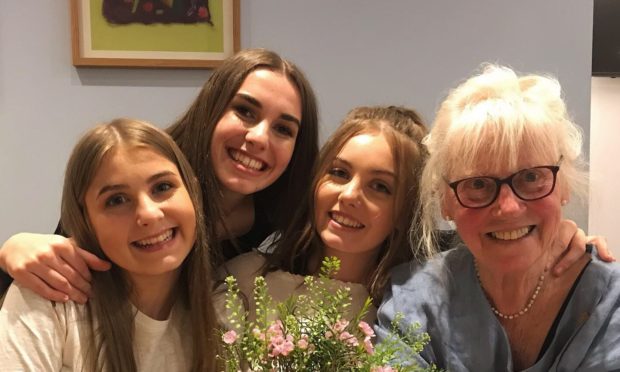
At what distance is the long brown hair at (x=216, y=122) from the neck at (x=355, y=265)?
0.63 feet

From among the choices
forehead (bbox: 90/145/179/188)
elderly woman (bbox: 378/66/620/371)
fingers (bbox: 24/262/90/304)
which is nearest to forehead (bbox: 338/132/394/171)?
elderly woman (bbox: 378/66/620/371)

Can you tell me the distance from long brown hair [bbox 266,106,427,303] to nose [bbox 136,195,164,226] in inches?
16.0

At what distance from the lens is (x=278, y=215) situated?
1.70 m

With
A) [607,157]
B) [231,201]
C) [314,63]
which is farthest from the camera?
[607,157]

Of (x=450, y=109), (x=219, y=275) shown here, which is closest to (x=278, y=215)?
(x=219, y=275)

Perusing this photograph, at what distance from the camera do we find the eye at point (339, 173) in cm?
149

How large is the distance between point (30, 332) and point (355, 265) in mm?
779

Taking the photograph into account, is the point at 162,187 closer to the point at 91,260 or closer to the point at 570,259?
the point at 91,260

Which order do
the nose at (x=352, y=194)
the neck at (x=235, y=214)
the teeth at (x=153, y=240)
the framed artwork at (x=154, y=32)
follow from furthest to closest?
the framed artwork at (x=154, y=32), the neck at (x=235, y=214), the nose at (x=352, y=194), the teeth at (x=153, y=240)

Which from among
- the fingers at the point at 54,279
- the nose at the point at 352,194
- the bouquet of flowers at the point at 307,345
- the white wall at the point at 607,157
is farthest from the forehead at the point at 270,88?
the white wall at the point at 607,157

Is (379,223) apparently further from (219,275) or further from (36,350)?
(36,350)

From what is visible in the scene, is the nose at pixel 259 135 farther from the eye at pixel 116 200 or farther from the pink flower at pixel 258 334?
the pink flower at pixel 258 334

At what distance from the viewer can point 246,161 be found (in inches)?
60.5

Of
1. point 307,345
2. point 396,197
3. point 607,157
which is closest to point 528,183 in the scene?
point 396,197
